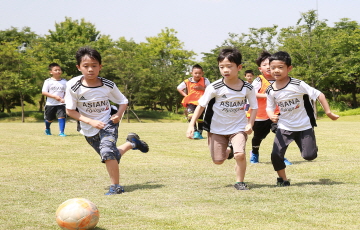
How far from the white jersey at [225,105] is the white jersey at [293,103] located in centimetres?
39

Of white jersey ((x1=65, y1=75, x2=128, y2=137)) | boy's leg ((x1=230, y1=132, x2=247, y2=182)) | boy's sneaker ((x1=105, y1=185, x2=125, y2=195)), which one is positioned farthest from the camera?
white jersey ((x1=65, y1=75, x2=128, y2=137))

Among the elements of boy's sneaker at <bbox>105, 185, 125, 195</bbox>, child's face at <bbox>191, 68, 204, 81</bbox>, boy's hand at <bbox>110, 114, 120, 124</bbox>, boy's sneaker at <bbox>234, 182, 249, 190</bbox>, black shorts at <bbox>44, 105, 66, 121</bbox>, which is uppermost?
child's face at <bbox>191, 68, 204, 81</bbox>

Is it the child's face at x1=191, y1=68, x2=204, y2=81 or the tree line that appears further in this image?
the tree line

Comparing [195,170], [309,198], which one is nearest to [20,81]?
[195,170]

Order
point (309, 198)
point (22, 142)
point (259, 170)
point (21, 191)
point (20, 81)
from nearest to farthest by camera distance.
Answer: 1. point (309, 198)
2. point (21, 191)
3. point (259, 170)
4. point (22, 142)
5. point (20, 81)

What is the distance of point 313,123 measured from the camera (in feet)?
22.2

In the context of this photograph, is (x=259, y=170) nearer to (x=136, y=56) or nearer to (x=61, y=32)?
(x=136, y=56)

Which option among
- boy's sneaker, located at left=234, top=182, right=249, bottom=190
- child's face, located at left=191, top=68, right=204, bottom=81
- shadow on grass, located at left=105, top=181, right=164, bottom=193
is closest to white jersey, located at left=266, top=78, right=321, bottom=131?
boy's sneaker, located at left=234, top=182, right=249, bottom=190

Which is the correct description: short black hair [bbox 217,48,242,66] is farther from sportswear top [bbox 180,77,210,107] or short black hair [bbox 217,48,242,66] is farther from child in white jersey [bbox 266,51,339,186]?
sportswear top [bbox 180,77,210,107]

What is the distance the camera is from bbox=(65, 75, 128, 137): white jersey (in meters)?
6.48

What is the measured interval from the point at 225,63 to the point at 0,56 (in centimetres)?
3892

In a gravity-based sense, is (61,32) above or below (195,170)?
above

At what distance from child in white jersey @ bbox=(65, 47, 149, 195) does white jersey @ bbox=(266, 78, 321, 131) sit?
7.50 ft

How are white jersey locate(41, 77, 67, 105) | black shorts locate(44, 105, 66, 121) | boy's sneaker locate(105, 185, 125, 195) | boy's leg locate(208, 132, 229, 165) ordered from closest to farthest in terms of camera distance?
boy's sneaker locate(105, 185, 125, 195), boy's leg locate(208, 132, 229, 165), white jersey locate(41, 77, 67, 105), black shorts locate(44, 105, 66, 121)
